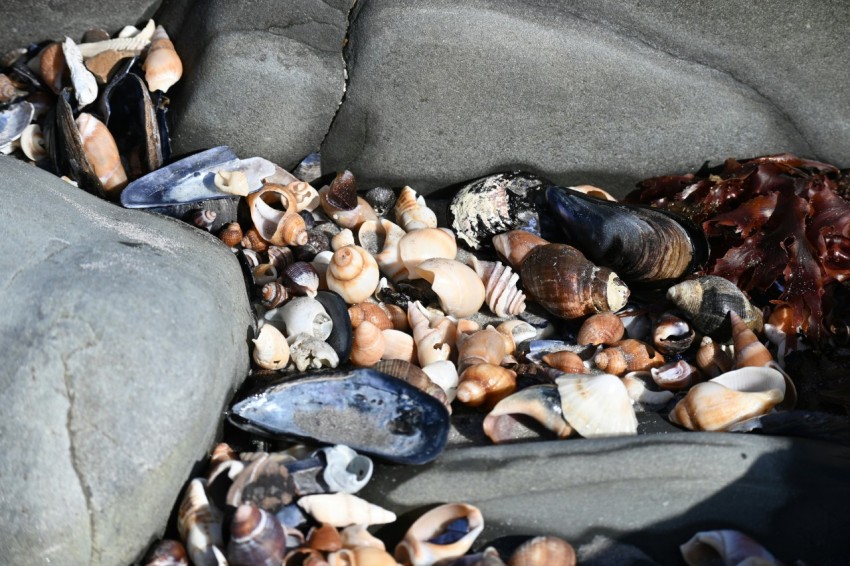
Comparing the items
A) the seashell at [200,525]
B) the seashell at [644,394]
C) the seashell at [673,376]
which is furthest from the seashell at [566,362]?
the seashell at [200,525]

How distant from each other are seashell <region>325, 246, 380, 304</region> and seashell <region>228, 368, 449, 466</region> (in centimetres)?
63

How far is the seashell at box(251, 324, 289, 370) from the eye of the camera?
3.22m

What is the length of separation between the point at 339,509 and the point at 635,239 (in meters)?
1.99

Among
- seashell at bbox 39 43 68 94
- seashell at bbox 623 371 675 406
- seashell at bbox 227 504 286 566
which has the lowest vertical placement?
seashell at bbox 227 504 286 566

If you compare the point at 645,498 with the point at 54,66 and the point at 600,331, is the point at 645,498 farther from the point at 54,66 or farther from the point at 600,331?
the point at 54,66

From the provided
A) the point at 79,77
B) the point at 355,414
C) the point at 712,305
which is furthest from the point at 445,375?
the point at 79,77

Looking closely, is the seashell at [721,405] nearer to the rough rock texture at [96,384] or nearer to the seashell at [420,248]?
the seashell at [420,248]

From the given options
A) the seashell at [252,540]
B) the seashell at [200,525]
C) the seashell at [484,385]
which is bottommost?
the seashell at [200,525]

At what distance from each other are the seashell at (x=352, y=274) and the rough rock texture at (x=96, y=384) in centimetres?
63

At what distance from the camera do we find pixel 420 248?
3.83m

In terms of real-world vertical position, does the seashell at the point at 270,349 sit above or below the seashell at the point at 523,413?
below

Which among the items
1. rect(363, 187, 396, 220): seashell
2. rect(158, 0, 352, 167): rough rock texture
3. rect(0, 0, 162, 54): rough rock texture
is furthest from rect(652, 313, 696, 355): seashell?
rect(0, 0, 162, 54): rough rock texture

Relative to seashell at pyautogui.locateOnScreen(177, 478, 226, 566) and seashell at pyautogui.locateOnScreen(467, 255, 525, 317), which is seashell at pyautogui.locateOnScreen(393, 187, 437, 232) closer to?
seashell at pyautogui.locateOnScreen(467, 255, 525, 317)

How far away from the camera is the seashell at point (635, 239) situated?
3.76 m
